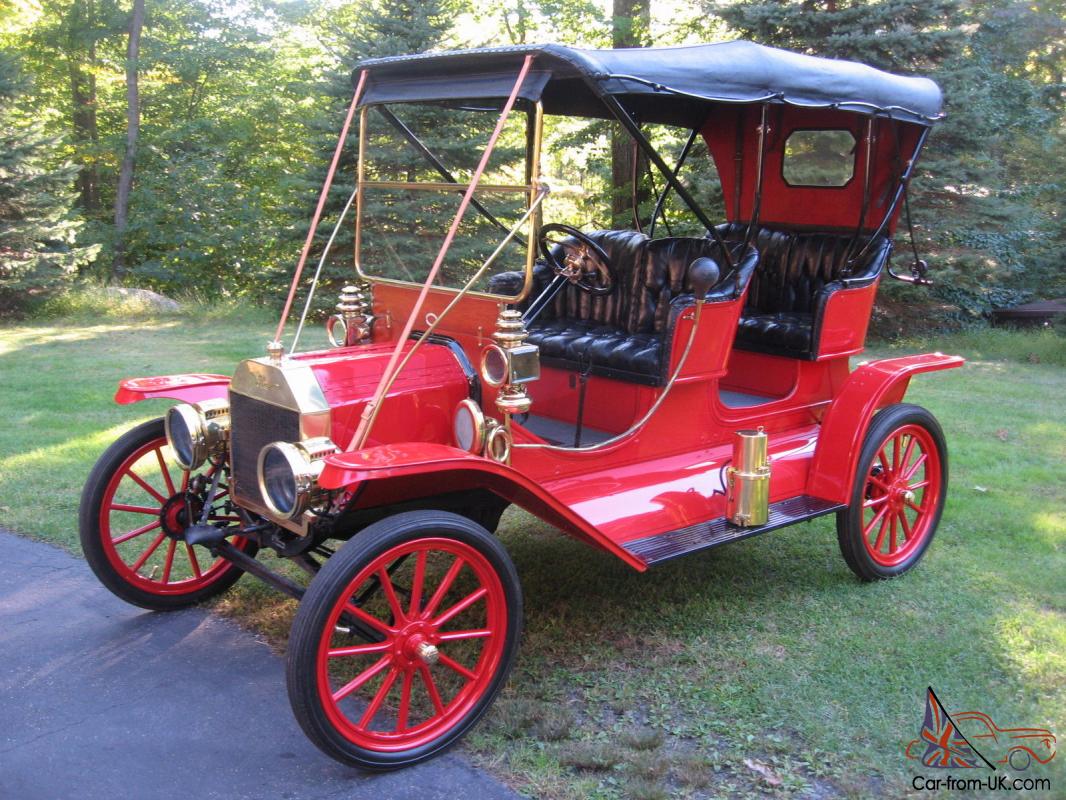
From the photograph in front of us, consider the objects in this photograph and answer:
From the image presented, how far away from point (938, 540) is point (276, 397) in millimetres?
3275

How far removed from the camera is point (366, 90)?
3.70 m

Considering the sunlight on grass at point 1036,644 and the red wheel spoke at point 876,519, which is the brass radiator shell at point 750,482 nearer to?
the red wheel spoke at point 876,519

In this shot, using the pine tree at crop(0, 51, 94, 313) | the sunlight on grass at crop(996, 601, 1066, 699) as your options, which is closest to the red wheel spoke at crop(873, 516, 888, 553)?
the sunlight on grass at crop(996, 601, 1066, 699)

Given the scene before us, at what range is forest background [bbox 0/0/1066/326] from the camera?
10281 mm

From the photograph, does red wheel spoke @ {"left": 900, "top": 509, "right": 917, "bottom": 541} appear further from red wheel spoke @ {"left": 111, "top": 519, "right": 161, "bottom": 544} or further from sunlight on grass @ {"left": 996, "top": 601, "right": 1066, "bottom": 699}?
red wheel spoke @ {"left": 111, "top": 519, "right": 161, "bottom": 544}

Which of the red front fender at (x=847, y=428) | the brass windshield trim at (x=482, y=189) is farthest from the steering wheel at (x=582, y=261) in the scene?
the red front fender at (x=847, y=428)

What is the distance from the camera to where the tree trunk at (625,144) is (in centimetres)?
1168

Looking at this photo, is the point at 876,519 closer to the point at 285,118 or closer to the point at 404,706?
the point at 404,706

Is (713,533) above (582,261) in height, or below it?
below

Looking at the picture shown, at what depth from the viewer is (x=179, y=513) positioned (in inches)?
141

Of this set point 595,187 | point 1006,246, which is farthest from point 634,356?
point 595,187

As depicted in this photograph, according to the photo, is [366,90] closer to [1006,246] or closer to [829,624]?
[829,624]

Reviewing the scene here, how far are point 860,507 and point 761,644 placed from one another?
0.81 metres

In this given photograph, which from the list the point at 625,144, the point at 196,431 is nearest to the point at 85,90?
the point at 625,144
